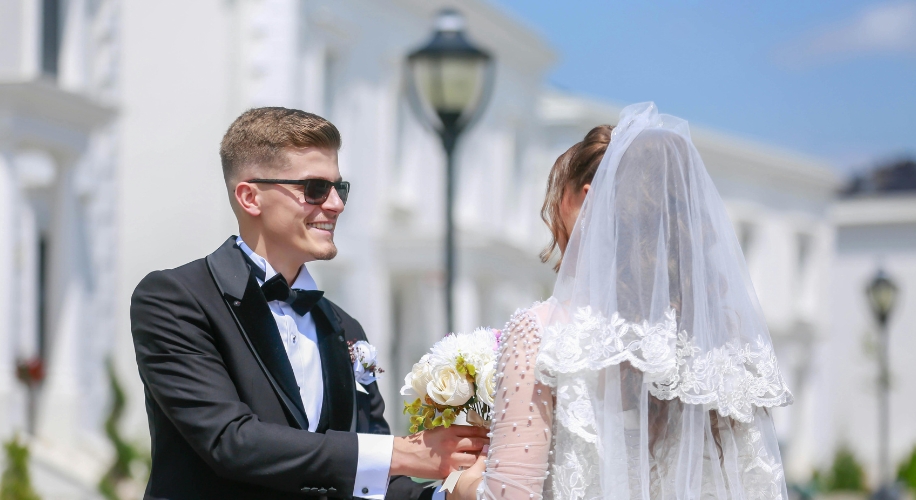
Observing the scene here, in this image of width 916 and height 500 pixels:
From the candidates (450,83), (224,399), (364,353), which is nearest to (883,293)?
(450,83)

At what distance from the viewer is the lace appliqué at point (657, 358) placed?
10.6ft

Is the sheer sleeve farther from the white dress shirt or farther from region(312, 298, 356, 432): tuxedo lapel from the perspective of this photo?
region(312, 298, 356, 432): tuxedo lapel

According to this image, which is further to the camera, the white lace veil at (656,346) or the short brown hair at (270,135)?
the short brown hair at (270,135)

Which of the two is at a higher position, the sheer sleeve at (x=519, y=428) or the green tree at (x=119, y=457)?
the sheer sleeve at (x=519, y=428)

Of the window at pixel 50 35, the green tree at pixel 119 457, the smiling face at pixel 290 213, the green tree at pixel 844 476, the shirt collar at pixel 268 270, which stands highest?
the window at pixel 50 35

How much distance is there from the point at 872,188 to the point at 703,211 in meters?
55.0

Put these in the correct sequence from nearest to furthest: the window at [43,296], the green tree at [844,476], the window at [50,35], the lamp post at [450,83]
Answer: the lamp post at [450,83] < the window at [50,35] < the window at [43,296] < the green tree at [844,476]

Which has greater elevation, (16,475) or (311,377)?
(311,377)

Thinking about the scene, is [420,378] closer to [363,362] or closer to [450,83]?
[363,362]

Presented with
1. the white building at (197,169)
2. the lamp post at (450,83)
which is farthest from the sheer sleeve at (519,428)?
the white building at (197,169)

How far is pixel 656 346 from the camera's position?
3.24m

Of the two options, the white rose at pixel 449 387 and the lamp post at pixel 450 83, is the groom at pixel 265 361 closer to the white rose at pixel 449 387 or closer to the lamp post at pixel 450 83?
the white rose at pixel 449 387

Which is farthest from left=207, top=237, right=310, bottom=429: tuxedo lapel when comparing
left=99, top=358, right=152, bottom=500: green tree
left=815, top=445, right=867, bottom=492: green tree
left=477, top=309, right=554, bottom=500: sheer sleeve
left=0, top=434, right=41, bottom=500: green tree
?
left=815, top=445, right=867, bottom=492: green tree

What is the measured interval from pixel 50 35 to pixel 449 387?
12406 millimetres
